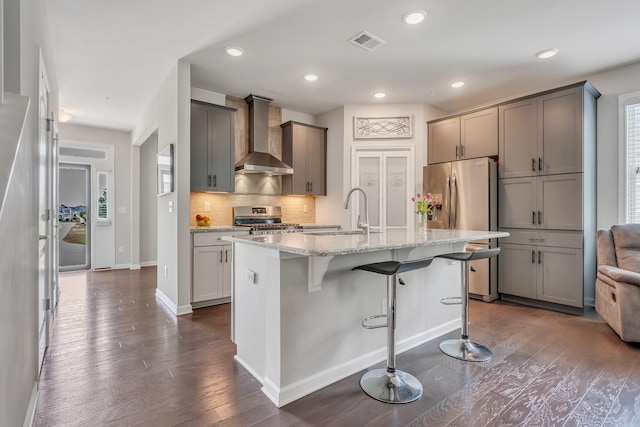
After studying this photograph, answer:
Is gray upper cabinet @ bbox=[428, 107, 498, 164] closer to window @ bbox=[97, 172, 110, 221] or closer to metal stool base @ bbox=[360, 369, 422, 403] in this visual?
metal stool base @ bbox=[360, 369, 422, 403]

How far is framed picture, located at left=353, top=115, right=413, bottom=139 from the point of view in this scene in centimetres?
492

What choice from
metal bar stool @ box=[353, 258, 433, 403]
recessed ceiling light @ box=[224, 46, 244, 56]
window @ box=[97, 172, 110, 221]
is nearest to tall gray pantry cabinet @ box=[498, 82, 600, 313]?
metal bar stool @ box=[353, 258, 433, 403]

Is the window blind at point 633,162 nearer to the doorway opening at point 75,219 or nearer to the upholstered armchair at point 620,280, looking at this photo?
the upholstered armchair at point 620,280

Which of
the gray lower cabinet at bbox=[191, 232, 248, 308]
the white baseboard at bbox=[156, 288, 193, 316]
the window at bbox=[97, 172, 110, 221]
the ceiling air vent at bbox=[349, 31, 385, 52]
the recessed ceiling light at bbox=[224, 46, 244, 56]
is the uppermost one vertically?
the recessed ceiling light at bbox=[224, 46, 244, 56]

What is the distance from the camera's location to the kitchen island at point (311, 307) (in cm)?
189

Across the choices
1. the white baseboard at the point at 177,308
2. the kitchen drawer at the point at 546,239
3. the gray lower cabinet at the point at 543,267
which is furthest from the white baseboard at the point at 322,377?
the kitchen drawer at the point at 546,239

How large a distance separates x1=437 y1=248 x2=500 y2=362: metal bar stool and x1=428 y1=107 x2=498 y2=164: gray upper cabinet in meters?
2.22

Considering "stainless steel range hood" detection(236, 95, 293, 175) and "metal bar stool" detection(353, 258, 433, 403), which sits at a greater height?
"stainless steel range hood" detection(236, 95, 293, 175)

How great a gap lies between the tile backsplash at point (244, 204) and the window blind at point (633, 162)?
13.6 feet

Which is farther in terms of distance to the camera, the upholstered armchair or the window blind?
the window blind

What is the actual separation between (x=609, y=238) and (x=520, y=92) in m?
2.21

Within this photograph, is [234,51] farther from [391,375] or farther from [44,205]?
[391,375]

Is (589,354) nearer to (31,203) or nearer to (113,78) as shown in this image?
(31,203)

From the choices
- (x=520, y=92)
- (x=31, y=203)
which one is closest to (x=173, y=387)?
(x=31, y=203)
